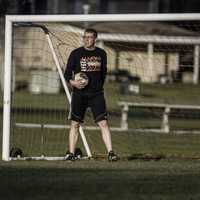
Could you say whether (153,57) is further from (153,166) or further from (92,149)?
(153,166)

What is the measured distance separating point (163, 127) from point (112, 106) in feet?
16.1

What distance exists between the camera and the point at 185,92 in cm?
2462

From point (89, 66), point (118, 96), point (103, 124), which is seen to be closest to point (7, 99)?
point (89, 66)

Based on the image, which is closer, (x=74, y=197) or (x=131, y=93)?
(x=74, y=197)

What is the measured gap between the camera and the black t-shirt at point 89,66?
521 inches

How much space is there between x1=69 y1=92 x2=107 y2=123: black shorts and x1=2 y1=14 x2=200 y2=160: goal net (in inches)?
36.8

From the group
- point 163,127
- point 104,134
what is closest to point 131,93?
point 163,127

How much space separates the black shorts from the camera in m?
13.3

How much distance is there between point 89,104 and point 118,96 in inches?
585

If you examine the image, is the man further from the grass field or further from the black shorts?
the grass field

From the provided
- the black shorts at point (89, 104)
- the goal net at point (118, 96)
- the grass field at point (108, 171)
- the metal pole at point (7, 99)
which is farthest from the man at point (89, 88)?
the metal pole at point (7, 99)

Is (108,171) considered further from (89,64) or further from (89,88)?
(89,64)

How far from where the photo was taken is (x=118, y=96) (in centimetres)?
2822

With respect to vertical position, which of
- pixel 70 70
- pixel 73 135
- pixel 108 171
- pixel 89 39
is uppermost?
pixel 89 39
